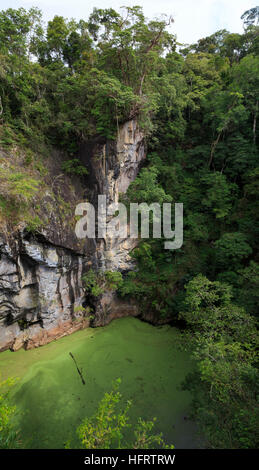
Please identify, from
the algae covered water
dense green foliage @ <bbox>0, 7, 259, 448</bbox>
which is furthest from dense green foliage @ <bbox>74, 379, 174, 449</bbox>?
dense green foliage @ <bbox>0, 7, 259, 448</bbox>

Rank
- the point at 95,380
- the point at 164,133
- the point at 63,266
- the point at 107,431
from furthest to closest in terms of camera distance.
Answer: the point at 164,133 → the point at 63,266 → the point at 95,380 → the point at 107,431

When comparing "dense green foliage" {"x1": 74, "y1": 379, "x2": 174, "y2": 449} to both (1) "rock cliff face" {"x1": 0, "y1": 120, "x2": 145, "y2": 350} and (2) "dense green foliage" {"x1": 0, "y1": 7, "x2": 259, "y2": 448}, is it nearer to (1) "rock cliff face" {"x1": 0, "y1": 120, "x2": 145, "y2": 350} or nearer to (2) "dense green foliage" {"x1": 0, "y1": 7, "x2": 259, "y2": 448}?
(2) "dense green foliage" {"x1": 0, "y1": 7, "x2": 259, "y2": 448}

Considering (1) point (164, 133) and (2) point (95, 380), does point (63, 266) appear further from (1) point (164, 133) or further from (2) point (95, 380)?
(1) point (164, 133)

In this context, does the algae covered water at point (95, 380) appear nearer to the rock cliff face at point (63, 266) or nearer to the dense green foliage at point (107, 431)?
the rock cliff face at point (63, 266)

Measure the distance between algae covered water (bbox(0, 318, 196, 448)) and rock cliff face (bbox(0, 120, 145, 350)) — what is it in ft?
2.36

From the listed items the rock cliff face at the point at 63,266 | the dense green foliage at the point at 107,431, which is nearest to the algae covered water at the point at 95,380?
the rock cliff face at the point at 63,266

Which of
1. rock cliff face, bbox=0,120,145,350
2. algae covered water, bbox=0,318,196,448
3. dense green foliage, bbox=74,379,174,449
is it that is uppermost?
rock cliff face, bbox=0,120,145,350

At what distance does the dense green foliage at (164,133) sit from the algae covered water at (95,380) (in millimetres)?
969

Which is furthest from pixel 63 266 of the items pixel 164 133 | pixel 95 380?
pixel 164 133

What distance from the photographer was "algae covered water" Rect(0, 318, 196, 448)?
5.62m

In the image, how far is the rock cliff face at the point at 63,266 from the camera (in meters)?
7.48

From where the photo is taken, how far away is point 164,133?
1266 centimetres

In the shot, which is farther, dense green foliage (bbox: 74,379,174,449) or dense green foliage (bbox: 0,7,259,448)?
dense green foliage (bbox: 0,7,259,448)

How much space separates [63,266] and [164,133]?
375 inches
